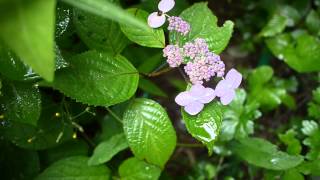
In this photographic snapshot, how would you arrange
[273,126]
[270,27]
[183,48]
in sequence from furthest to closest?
[273,126]
[270,27]
[183,48]

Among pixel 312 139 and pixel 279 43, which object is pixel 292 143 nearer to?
pixel 312 139

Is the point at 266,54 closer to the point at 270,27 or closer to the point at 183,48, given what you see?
the point at 270,27

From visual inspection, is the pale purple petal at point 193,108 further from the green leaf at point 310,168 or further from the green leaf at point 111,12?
the green leaf at point 310,168

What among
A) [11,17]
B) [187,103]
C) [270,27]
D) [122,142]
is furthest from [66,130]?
[270,27]

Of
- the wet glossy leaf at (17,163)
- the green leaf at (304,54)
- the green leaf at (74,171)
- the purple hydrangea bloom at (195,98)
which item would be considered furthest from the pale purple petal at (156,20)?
the green leaf at (304,54)

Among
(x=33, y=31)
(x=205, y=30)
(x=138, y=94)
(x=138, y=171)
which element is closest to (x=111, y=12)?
(x=33, y=31)
